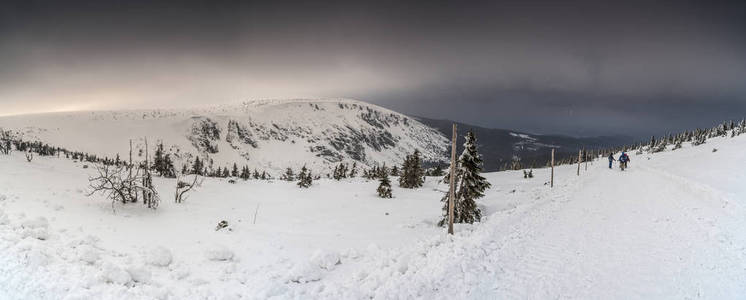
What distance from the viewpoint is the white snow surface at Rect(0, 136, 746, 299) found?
8.60 meters

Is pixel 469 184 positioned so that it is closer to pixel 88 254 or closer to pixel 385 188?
pixel 385 188

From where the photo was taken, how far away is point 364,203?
37.2 meters

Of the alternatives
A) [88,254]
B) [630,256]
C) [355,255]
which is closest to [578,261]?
[630,256]

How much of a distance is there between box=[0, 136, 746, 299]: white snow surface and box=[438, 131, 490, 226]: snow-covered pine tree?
5838 millimetres

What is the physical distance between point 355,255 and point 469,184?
1554 cm

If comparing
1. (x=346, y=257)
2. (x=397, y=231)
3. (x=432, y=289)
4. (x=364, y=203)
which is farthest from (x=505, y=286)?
Answer: (x=364, y=203)

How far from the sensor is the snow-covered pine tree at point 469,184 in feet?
84.1

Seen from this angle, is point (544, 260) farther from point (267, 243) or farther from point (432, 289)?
point (267, 243)

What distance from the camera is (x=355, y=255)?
1305 centimetres

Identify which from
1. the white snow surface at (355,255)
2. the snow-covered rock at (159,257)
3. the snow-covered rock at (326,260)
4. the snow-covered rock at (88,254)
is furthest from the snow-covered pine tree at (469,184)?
the snow-covered rock at (88,254)

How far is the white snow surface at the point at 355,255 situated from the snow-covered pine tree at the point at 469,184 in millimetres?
5838

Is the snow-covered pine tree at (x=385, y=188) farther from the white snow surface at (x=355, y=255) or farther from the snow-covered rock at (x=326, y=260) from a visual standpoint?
the snow-covered rock at (x=326, y=260)

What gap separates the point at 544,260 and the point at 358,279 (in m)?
6.50

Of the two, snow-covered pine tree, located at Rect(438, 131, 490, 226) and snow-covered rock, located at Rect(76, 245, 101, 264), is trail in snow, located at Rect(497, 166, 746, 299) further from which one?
snow-covered rock, located at Rect(76, 245, 101, 264)
